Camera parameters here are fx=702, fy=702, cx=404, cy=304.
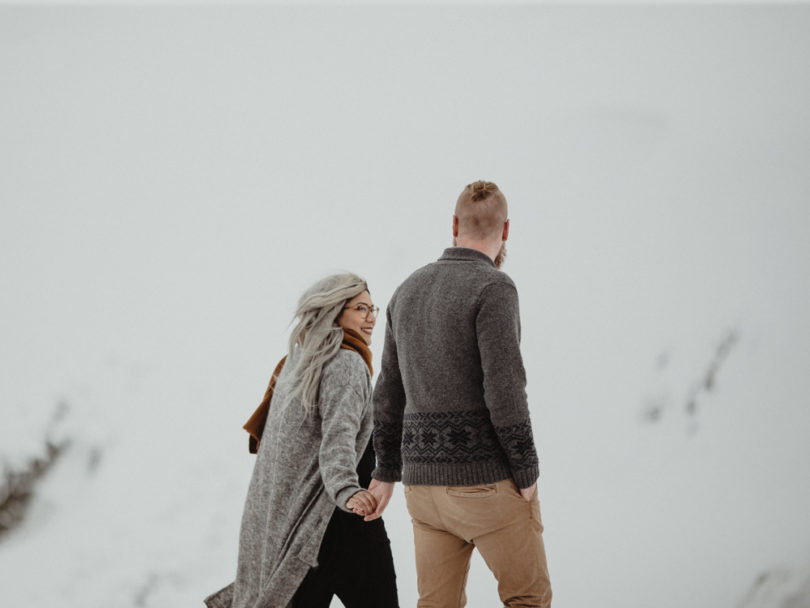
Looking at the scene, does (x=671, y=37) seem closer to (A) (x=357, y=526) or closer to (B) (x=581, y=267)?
(B) (x=581, y=267)

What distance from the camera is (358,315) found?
2.04 metres

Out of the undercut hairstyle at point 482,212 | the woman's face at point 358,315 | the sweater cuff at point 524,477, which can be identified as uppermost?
the undercut hairstyle at point 482,212

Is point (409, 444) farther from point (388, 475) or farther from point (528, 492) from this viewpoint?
point (528, 492)

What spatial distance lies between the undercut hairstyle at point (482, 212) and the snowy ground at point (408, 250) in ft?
4.59

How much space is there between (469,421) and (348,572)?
0.66m

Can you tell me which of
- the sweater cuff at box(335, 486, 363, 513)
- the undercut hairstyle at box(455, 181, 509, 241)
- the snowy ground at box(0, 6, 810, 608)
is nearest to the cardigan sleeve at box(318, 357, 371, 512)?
the sweater cuff at box(335, 486, 363, 513)

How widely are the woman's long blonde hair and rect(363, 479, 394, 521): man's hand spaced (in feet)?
0.95

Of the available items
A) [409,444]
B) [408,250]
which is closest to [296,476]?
[409,444]

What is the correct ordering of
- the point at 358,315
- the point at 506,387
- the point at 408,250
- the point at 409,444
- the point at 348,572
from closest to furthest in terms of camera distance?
1. the point at 506,387
2. the point at 409,444
3. the point at 348,572
4. the point at 358,315
5. the point at 408,250

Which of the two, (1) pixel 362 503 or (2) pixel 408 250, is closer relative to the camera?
(1) pixel 362 503

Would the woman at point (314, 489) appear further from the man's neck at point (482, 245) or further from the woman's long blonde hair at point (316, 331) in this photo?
the man's neck at point (482, 245)

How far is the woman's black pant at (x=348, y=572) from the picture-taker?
1.87 m

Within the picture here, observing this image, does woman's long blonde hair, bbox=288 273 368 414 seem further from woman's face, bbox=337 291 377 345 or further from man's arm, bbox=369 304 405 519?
man's arm, bbox=369 304 405 519

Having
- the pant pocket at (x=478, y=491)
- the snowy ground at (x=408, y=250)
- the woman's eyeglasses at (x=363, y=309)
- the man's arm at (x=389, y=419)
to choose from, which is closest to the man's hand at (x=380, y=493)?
the man's arm at (x=389, y=419)
